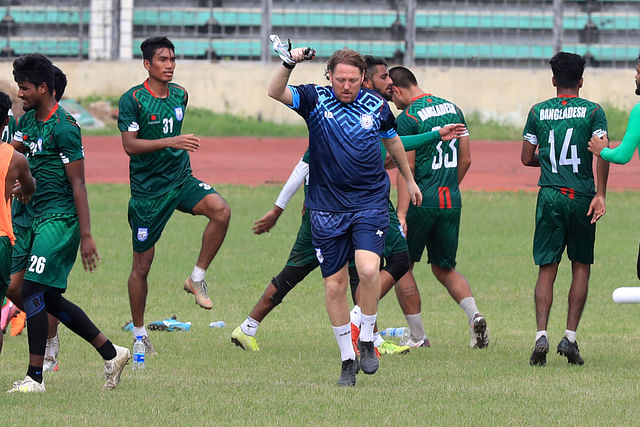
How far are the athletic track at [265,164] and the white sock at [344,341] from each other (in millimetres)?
18341

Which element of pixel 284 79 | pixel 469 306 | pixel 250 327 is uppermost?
pixel 284 79

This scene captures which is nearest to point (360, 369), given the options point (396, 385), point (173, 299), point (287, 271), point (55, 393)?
point (396, 385)

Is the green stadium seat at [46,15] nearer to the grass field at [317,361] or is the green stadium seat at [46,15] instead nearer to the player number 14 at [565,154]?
the grass field at [317,361]

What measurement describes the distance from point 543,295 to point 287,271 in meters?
1.99

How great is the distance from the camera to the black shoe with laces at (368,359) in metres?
7.84

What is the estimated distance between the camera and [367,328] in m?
7.95

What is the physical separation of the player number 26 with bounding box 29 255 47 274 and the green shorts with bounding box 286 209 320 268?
7.96 feet

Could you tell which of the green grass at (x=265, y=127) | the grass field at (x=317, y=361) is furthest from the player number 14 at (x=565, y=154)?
the green grass at (x=265, y=127)

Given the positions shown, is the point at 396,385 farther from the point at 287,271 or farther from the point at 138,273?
the point at 138,273

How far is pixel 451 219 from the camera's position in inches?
400

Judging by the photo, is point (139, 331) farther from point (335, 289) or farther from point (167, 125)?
point (335, 289)

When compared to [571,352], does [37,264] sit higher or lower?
higher

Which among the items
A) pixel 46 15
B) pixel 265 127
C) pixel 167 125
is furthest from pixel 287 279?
pixel 46 15

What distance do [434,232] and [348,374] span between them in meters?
2.74
